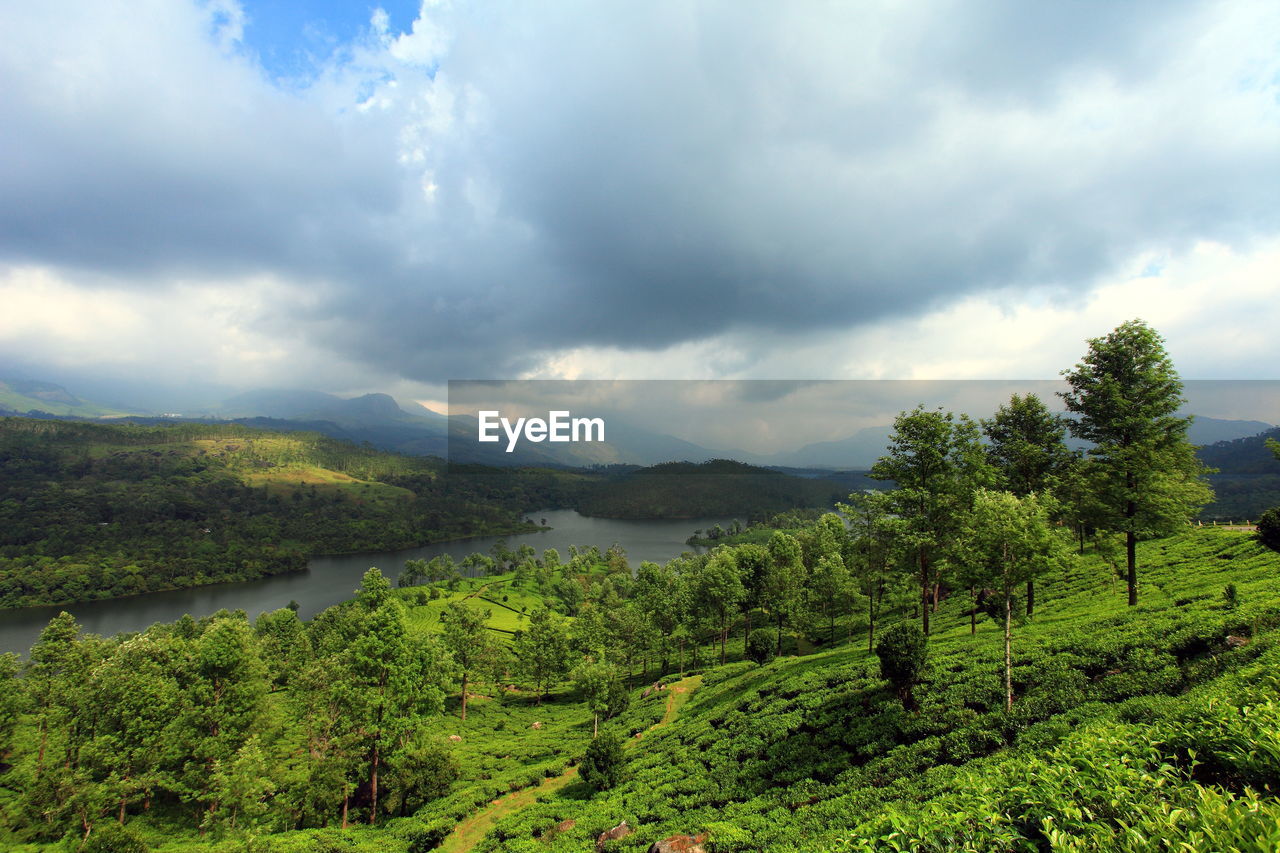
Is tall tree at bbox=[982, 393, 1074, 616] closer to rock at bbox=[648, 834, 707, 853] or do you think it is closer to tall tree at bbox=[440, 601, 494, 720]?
rock at bbox=[648, 834, 707, 853]


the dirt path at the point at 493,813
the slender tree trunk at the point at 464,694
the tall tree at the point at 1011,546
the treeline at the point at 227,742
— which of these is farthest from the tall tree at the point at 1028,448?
the slender tree trunk at the point at 464,694

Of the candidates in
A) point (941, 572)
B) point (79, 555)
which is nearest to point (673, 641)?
point (941, 572)

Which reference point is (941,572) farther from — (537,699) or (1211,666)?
(537,699)

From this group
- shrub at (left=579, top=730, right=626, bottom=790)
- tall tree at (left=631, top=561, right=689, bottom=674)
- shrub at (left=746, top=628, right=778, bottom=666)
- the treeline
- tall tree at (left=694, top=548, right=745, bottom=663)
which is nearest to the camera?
shrub at (left=579, top=730, right=626, bottom=790)

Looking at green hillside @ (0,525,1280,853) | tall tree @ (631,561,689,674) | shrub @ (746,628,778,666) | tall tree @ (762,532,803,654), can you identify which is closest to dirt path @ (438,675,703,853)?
green hillside @ (0,525,1280,853)

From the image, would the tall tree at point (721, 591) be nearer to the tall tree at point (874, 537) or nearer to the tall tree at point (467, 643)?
the tall tree at point (874, 537)

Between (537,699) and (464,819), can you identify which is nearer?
(464,819)
